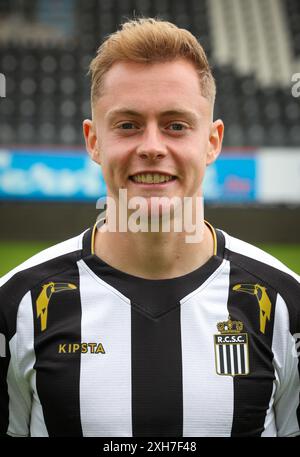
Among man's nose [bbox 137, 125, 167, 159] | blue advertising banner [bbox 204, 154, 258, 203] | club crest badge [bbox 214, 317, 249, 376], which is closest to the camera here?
man's nose [bbox 137, 125, 167, 159]

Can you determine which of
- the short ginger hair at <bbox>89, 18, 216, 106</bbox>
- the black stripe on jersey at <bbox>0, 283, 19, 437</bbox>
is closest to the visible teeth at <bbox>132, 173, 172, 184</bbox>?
the short ginger hair at <bbox>89, 18, 216, 106</bbox>

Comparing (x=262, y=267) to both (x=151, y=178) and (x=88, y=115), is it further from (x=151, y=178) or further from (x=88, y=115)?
(x=88, y=115)

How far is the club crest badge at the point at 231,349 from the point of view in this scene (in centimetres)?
176

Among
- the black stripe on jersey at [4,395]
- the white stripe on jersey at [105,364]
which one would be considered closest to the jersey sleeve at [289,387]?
the white stripe on jersey at [105,364]

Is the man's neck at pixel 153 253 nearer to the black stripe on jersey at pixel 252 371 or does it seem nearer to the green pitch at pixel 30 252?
the black stripe on jersey at pixel 252 371

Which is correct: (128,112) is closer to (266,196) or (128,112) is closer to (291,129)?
(266,196)

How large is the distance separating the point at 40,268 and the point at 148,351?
14.8 inches

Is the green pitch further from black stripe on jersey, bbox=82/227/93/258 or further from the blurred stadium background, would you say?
black stripe on jersey, bbox=82/227/93/258

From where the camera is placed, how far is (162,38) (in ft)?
5.74

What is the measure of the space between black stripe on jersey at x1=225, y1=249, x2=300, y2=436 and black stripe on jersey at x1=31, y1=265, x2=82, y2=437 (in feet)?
1.32

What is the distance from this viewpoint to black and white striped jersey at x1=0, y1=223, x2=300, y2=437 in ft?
5.65

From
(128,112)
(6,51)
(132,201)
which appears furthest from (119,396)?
(6,51)

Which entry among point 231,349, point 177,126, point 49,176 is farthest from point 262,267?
point 49,176

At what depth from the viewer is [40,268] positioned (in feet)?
6.20
